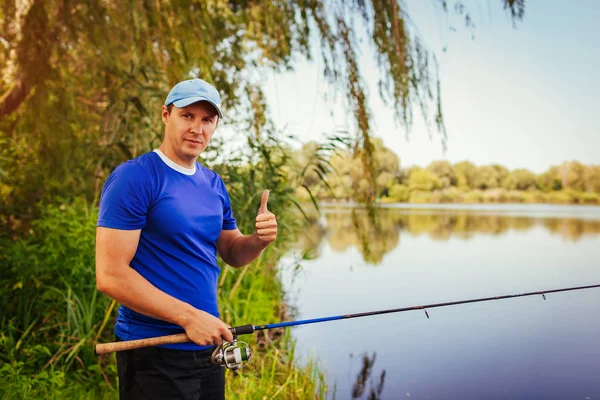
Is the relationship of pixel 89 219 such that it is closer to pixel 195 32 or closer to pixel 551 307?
pixel 195 32

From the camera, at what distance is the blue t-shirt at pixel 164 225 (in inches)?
49.9

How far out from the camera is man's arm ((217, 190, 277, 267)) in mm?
1504

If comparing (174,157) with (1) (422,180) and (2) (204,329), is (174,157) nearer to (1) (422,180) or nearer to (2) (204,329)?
(2) (204,329)

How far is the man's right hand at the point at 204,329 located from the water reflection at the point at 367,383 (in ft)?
10.3

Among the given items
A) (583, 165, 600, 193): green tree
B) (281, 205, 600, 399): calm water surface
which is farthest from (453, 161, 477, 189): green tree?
(281, 205, 600, 399): calm water surface

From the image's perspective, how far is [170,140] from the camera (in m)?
1.42

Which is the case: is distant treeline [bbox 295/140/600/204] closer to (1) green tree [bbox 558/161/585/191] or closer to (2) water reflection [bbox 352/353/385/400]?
(1) green tree [bbox 558/161/585/191]

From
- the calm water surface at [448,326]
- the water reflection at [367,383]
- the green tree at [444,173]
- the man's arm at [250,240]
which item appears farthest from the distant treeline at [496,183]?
the man's arm at [250,240]

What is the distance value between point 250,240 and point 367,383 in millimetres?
3249

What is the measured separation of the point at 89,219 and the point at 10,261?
0.49 metres

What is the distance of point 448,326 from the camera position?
617cm

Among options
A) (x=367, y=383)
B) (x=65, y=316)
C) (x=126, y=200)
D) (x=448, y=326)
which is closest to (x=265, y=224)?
(x=126, y=200)

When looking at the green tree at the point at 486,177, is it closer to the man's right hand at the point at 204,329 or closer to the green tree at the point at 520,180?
the green tree at the point at 520,180

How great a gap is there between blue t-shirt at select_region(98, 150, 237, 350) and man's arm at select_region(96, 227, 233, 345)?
3 centimetres
